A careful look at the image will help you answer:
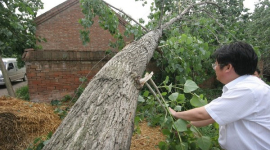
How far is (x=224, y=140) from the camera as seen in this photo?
4.27 ft

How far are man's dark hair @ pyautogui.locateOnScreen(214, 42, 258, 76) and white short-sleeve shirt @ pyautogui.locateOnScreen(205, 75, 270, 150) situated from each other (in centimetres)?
6

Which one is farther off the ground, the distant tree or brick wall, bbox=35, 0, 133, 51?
brick wall, bbox=35, 0, 133, 51

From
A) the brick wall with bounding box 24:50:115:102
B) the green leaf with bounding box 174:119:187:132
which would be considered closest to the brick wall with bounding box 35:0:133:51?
the brick wall with bounding box 24:50:115:102

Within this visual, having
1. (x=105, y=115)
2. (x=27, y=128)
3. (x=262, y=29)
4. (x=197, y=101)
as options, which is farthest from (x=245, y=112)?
(x=262, y=29)

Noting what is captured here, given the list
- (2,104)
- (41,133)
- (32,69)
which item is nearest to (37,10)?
(32,69)

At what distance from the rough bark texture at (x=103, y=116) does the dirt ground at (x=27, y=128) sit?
161 centimetres

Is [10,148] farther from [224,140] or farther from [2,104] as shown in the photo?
[224,140]

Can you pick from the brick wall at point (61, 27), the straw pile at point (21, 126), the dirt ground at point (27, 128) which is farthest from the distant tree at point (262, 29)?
the brick wall at point (61, 27)

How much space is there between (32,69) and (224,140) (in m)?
4.18

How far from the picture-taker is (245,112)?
1.07 meters

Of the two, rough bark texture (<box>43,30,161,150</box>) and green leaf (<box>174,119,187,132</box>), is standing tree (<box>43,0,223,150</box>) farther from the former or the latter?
green leaf (<box>174,119,187,132</box>)

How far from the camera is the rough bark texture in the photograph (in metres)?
0.86

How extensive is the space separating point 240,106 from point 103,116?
87 centimetres

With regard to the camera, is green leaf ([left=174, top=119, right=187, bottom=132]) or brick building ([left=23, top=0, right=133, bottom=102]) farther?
brick building ([left=23, top=0, right=133, bottom=102])
